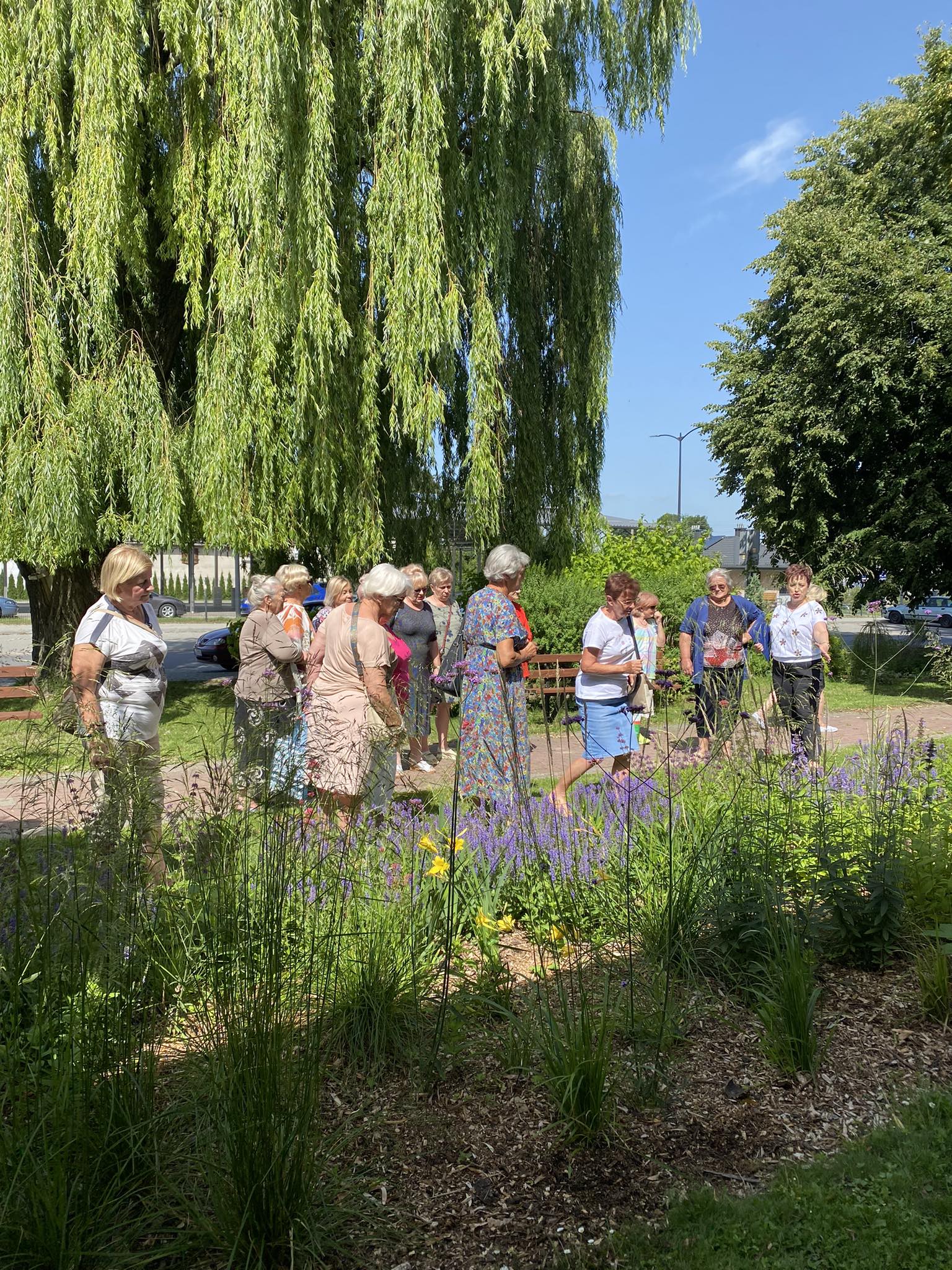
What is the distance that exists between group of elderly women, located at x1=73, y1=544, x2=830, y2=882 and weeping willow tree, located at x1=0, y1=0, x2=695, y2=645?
2921 millimetres

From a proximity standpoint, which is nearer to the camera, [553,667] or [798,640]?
[798,640]

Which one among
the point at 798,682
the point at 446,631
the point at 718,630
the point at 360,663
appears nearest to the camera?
the point at 360,663

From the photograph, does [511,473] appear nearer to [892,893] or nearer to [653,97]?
[653,97]

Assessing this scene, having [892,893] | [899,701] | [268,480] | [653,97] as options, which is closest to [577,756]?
[892,893]

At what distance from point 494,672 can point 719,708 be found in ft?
4.92

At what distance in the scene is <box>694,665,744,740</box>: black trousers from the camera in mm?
4613

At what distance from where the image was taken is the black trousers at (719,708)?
4613 mm

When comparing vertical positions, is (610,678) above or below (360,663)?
below

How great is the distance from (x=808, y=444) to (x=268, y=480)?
16.1m

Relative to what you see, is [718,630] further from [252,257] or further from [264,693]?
[252,257]

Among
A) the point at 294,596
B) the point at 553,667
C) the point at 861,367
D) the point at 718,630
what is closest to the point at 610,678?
the point at 718,630

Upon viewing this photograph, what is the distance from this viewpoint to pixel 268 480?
10984mm

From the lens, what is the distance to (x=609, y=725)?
650 centimetres

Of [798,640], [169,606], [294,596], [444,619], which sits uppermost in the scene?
[169,606]
